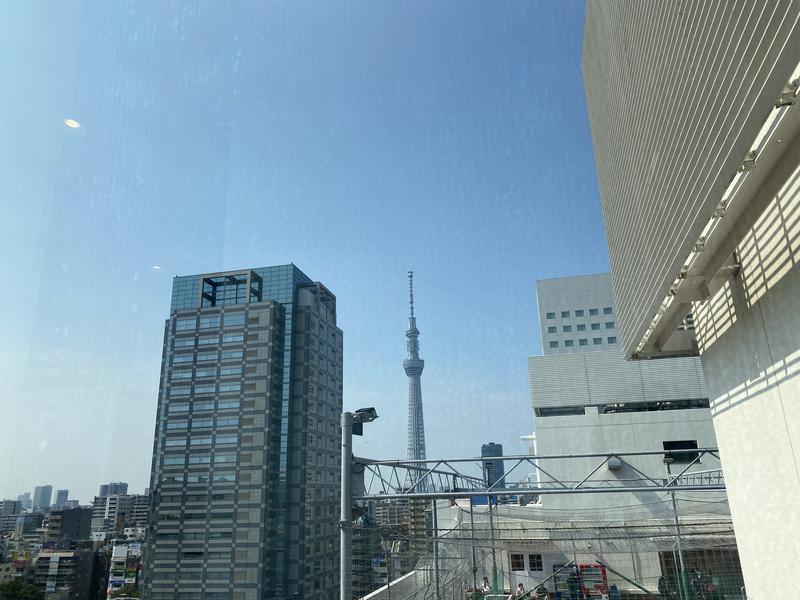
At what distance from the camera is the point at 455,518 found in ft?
87.7

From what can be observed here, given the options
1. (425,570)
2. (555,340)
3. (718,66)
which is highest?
(555,340)

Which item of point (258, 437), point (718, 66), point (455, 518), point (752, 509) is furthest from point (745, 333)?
point (258, 437)

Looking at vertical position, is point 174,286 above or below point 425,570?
above

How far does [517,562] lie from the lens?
22031mm

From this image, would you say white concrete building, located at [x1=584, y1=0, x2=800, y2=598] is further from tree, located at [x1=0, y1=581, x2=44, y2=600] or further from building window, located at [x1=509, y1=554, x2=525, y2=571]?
building window, located at [x1=509, y1=554, x2=525, y2=571]

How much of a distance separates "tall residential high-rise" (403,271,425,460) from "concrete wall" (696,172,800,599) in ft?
263

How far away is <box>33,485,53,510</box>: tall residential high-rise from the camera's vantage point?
348 inches

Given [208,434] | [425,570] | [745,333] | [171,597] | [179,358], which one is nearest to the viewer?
[745,333]

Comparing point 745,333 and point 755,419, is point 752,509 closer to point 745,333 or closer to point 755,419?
point 755,419

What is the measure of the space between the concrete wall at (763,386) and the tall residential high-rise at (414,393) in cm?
8028

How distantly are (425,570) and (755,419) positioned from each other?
37.4ft

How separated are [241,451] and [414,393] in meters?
65.3

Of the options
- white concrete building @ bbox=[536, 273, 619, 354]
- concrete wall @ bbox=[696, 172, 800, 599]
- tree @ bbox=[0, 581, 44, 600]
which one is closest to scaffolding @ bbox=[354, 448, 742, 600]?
concrete wall @ bbox=[696, 172, 800, 599]

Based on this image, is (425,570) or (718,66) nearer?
(718,66)
